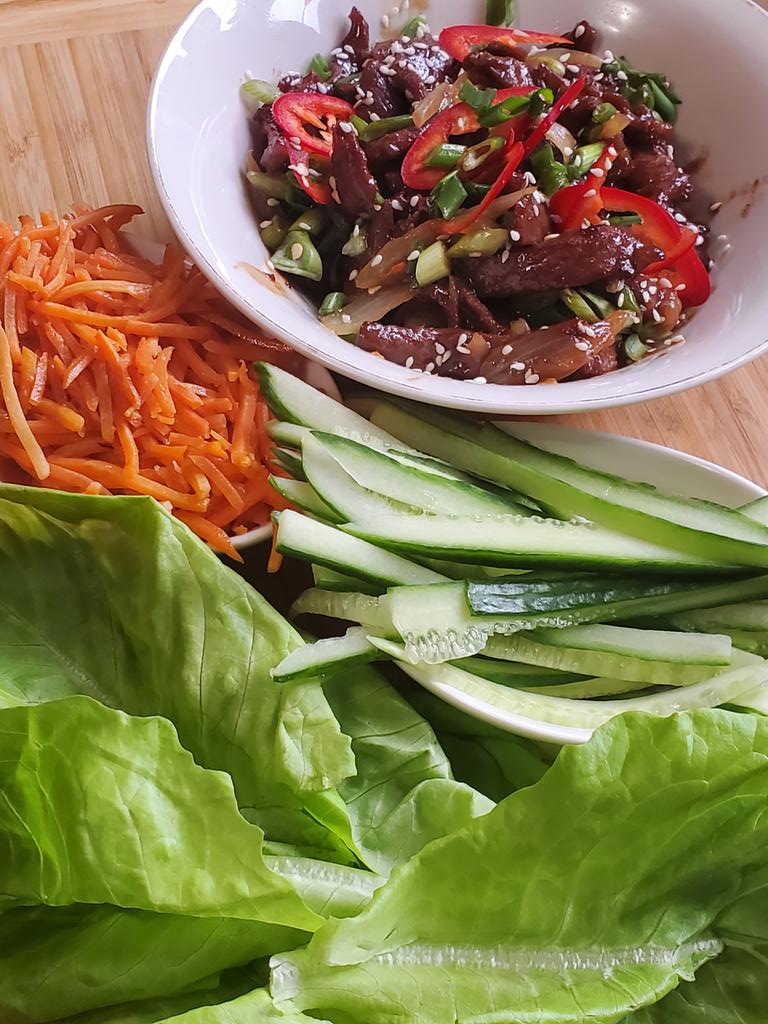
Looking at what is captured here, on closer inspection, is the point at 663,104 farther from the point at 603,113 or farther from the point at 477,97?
the point at 477,97

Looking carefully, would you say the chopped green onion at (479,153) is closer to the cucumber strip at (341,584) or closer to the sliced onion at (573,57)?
the sliced onion at (573,57)

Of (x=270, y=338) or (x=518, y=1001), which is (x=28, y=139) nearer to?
(x=270, y=338)

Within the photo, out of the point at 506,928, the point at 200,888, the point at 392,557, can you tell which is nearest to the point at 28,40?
the point at 392,557

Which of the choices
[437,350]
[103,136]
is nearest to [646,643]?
[437,350]

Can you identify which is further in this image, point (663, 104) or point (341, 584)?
point (663, 104)

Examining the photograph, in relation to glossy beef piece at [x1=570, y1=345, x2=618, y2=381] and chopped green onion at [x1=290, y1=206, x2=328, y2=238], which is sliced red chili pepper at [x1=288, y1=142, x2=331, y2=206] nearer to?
chopped green onion at [x1=290, y1=206, x2=328, y2=238]

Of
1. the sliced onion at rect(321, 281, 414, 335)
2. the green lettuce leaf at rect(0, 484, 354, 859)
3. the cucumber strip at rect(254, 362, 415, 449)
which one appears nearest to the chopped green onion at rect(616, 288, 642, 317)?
the sliced onion at rect(321, 281, 414, 335)
